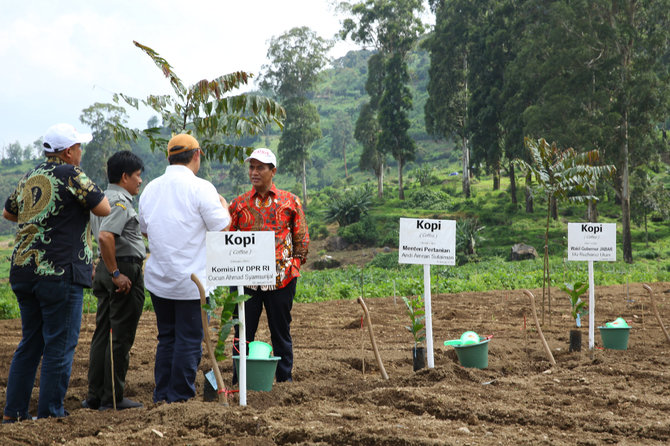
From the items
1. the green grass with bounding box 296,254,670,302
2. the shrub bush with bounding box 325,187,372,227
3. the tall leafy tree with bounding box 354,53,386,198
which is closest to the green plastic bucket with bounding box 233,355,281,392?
the green grass with bounding box 296,254,670,302

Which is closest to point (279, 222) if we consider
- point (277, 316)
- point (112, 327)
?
point (277, 316)

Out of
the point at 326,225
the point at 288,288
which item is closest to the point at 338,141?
the point at 326,225

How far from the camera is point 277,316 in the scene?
4.66 m

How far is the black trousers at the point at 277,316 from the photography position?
4.65m

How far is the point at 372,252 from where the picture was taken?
1054 inches

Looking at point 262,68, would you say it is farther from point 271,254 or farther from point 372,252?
point 271,254

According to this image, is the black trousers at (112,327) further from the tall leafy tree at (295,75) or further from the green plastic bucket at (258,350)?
the tall leafy tree at (295,75)

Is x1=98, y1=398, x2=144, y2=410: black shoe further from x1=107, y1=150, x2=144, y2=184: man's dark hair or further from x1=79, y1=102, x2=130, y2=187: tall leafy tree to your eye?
x1=79, y1=102, x2=130, y2=187: tall leafy tree

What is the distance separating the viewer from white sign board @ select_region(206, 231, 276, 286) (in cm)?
376

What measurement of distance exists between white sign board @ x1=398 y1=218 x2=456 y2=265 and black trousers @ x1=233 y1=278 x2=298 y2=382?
3.22 feet

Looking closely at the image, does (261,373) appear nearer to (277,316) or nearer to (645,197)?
(277,316)

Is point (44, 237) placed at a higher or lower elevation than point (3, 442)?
higher

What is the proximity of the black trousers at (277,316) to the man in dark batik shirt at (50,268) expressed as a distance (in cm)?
126

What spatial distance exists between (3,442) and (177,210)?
163 cm
